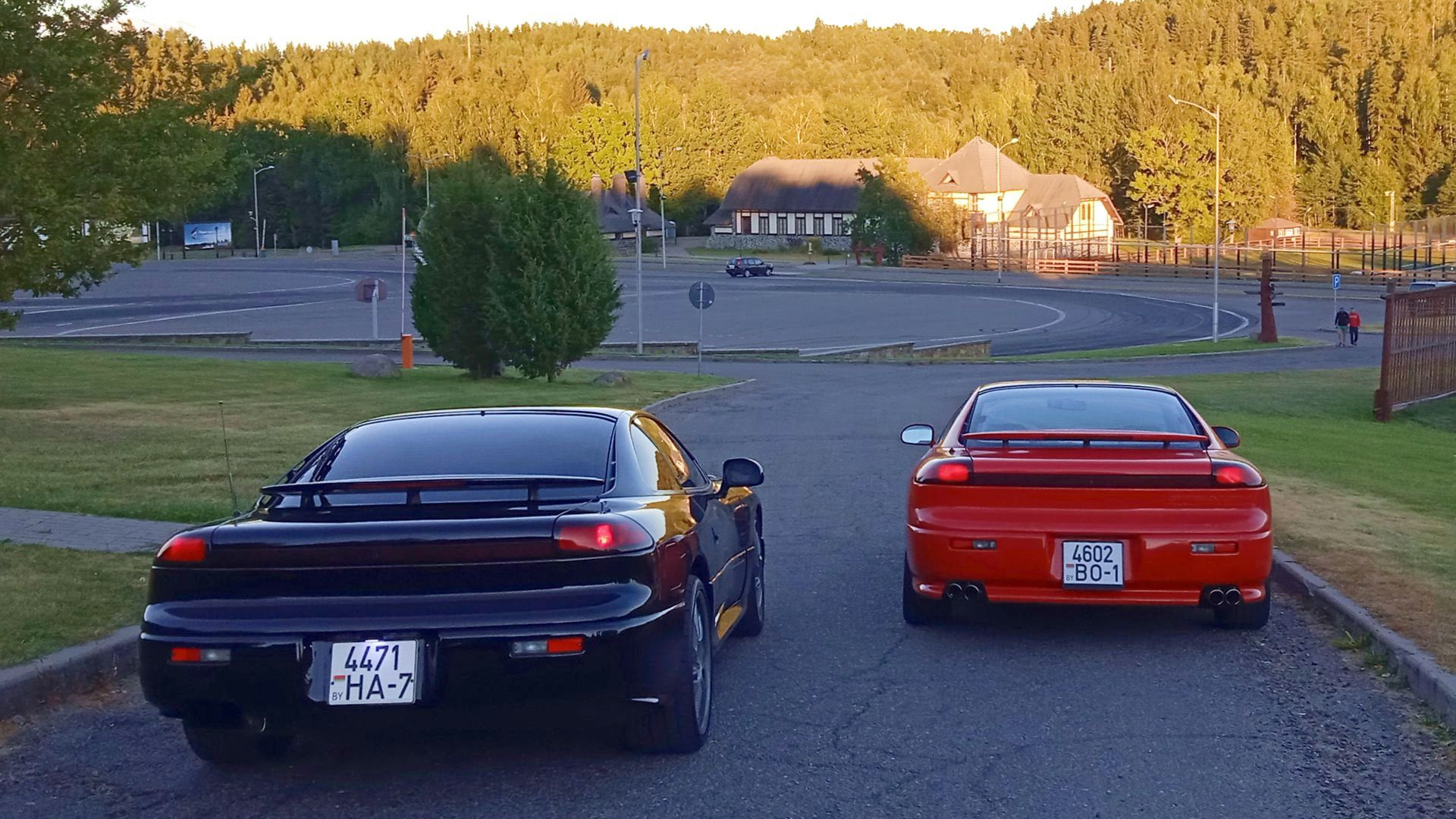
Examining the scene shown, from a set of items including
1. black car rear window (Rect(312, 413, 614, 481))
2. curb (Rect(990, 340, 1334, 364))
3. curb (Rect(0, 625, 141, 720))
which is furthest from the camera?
curb (Rect(990, 340, 1334, 364))

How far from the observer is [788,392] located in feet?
98.5

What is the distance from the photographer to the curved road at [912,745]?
5.53 metres

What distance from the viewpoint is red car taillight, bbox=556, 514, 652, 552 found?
216 inches

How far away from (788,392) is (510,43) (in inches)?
6286

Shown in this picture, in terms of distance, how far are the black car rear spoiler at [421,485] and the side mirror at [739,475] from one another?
1.72 meters

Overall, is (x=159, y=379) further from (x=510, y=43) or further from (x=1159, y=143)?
(x=510, y=43)

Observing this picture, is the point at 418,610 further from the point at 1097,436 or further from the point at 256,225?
the point at 256,225

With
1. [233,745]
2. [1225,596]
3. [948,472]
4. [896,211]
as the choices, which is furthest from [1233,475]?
[896,211]

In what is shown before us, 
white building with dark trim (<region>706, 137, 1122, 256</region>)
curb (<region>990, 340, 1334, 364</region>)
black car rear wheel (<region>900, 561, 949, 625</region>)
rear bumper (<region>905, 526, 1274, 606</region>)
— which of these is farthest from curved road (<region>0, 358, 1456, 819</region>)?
white building with dark trim (<region>706, 137, 1122, 256</region>)

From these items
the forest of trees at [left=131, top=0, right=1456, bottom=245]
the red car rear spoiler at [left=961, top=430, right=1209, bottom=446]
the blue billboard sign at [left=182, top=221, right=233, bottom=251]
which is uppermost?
the forest of trees at [left=131, top=0, right=1456, bottom=245]

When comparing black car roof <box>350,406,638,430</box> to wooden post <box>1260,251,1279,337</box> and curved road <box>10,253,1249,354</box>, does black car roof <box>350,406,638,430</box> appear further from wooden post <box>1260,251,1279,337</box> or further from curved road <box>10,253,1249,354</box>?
wooden post <box>1260,251,1279,337</box>

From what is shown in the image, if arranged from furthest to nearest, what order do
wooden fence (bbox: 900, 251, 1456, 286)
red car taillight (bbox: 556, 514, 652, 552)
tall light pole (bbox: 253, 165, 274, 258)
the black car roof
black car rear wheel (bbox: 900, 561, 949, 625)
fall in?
tall light pole (bbox: 253, 165, 274, 258) → wooden fence (bbox: 900, 251, 1456, 286) → black car rear wheel (bbox: 900, 561, 949, 625) → the black car roof → red car taillight (bbox: 556, 514, 652, 552)

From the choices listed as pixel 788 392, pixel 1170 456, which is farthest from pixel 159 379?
pixel 1170 456

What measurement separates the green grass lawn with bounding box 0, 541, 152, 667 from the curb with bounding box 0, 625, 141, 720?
0.12 meters
